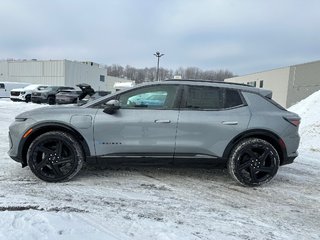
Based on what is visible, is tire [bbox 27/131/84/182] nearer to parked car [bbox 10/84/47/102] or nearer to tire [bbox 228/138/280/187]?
tire [bbox 228/138/280/187]

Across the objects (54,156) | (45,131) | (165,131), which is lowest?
(54,156)

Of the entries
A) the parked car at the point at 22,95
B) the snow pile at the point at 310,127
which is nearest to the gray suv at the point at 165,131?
the snow pile at the point at 310,127

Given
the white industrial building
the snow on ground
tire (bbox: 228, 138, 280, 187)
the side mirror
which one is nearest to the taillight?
tire (bbox: 228, 138, 280, 187)

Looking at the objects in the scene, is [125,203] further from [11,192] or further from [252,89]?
[252,89]

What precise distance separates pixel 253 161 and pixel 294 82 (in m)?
31.0

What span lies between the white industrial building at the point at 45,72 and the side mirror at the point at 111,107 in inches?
1604

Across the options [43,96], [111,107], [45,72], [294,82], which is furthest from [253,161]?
[45,72]

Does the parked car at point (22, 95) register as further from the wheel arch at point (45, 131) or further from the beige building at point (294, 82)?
the beige building at point (294, 82)

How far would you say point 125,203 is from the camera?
12.7 feet

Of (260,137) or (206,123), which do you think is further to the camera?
(260,137)

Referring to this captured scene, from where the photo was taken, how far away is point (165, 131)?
4.52 metres

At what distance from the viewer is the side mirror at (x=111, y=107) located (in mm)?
4438

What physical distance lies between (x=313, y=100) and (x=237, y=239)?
431 inches

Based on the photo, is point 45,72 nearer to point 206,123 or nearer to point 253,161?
point 206,123
